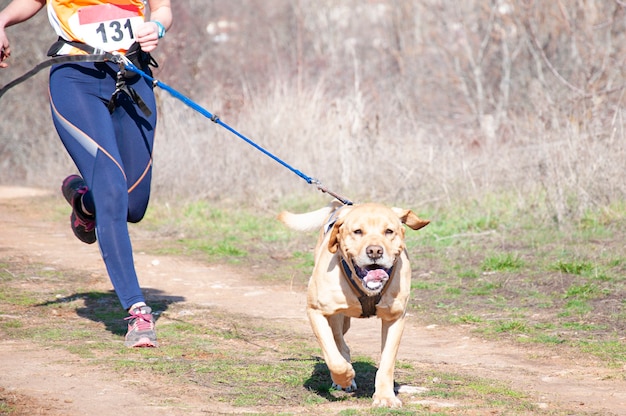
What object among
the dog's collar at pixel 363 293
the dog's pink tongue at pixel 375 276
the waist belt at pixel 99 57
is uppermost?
the waist belt at pixel 99 57

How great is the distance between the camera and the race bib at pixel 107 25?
452cm

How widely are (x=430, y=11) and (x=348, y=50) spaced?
5224 millimetres

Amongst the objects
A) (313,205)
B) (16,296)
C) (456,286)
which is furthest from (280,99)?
(16,296)

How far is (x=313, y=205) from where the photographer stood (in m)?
10.4

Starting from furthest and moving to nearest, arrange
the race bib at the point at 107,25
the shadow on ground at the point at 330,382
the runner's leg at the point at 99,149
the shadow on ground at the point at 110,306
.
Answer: the shadow on ground at the point at 110,306
the race bib at the point at 107,25
the runner's leg at the point at 99,149
the shadow on ground at the point at 330,382

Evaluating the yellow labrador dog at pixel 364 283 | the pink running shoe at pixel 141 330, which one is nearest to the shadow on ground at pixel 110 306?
the pink running shoe at pixel 141 330

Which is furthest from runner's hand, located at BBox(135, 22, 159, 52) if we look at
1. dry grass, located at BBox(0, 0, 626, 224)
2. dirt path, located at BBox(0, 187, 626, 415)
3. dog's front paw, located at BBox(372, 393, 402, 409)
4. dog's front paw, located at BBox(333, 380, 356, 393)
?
dry grass, located at BBox(0, 0, 626, 224)

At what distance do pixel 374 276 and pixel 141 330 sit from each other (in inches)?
60.9

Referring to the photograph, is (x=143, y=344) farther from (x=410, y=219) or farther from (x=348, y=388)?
(x=410, y=219)

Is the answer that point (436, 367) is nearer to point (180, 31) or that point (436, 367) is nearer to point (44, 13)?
point (44, 13)

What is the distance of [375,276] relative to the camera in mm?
3482

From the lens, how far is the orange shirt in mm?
4523

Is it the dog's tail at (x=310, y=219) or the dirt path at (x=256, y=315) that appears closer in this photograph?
the dirt path at (x=256, y=315)

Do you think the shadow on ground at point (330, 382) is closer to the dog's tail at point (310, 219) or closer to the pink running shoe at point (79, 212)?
the dog's tail at point (310, 219)
